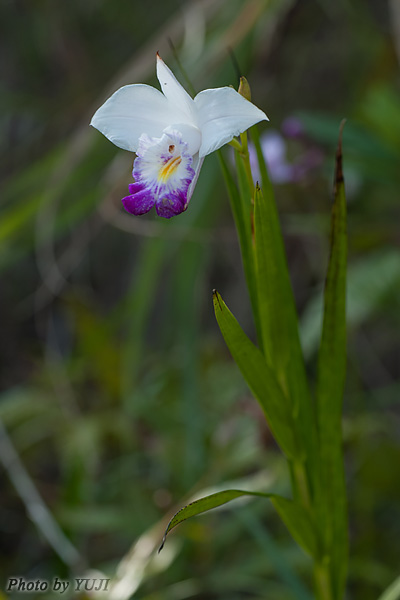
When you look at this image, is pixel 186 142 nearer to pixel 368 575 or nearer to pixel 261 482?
pixel 261 482

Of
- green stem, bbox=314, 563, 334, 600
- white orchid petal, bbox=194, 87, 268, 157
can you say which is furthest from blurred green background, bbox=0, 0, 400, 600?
white orchid petal, bbox=194, 87, 268, 157

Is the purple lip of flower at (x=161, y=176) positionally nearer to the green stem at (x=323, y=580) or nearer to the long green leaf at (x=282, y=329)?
the long green leaf at (x=282, y=329)

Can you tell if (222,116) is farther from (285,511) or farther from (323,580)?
(323,580)

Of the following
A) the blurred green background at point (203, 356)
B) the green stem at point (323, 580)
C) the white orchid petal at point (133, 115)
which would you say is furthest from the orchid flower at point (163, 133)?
the blurred green background at point (203, 356)

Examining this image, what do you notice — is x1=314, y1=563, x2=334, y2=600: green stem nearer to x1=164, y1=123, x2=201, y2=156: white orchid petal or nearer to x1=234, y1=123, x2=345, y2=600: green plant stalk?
x1=234, y1=123, x2=345, y2=600: green plant stalk

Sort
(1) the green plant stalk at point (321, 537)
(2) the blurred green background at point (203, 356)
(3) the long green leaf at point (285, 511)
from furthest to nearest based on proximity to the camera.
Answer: (2) the blurred green background at point (203, 356) < (1) the green plant stalk at point (321, 537) < (3) the long green leaf at point (285, 511)

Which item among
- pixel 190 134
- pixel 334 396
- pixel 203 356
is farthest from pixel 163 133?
pixel 203 356

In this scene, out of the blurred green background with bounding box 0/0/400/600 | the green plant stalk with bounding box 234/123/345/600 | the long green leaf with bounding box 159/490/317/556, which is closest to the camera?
the long green leaf with bounding box 159/490/317/556
